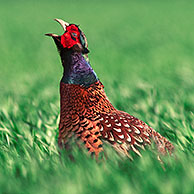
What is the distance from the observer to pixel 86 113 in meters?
2.75

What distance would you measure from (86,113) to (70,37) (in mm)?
532

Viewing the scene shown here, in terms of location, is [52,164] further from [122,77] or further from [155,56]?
[155,56]

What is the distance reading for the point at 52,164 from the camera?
8.09 ft

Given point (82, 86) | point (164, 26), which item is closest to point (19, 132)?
point (82, 86)

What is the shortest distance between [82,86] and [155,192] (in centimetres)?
108

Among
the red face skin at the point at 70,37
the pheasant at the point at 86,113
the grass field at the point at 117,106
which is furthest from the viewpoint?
the red face skin at the point at 70,37

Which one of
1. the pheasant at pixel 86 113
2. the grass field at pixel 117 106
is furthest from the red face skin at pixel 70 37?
the grass field at pixel 117 106

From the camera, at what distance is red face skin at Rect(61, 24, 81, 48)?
2748mm

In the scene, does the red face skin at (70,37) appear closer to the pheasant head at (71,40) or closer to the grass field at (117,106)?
the pheasant head at (71,40)

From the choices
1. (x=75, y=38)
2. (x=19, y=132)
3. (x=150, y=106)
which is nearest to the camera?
(x=75, y=38)

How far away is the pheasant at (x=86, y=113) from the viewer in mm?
2617

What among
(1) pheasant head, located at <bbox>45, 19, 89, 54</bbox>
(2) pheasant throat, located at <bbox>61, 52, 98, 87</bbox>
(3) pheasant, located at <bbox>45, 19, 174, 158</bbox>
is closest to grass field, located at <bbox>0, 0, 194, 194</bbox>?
(3) pheasant, located at <bbox>45, 19, 174, 158</bbox>

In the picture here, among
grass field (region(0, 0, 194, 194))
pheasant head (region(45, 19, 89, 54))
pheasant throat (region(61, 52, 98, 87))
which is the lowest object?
grass field (region(0, 0, 194, 194))

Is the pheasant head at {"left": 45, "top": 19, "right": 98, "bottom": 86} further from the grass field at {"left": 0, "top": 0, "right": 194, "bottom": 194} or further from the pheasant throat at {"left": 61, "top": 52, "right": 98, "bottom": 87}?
the grass field at {"left": 0, "top": 0, "right": 194, "bottom": 194}
